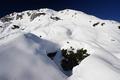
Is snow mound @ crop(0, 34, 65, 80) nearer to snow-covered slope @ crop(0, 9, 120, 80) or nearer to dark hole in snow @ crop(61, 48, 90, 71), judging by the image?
snow-covered slope @ crop(0, 9, 120, 80)

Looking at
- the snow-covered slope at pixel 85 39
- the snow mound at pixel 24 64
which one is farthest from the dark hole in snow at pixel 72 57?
the snow mound at pixel 24 64

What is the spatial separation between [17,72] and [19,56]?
244 centimetres

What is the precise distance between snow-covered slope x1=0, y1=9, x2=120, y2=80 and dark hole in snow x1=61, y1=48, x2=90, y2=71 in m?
1.26

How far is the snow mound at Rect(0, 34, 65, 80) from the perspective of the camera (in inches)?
547

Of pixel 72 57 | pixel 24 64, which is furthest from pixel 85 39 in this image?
pixel 24 64

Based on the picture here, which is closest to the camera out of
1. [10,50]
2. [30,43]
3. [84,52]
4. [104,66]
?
[10,50]

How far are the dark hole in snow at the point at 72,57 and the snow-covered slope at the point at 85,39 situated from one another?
126cm

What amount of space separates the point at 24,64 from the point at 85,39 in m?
62.0

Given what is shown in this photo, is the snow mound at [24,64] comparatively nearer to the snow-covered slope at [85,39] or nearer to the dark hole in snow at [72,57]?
the snow-covered slope at [85,39]

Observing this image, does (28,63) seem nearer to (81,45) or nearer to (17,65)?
(17,65)

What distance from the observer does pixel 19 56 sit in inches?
640

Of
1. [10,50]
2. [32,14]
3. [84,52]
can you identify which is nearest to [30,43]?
[10,50]

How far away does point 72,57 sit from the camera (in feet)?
152

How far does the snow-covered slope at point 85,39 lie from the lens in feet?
70.2
